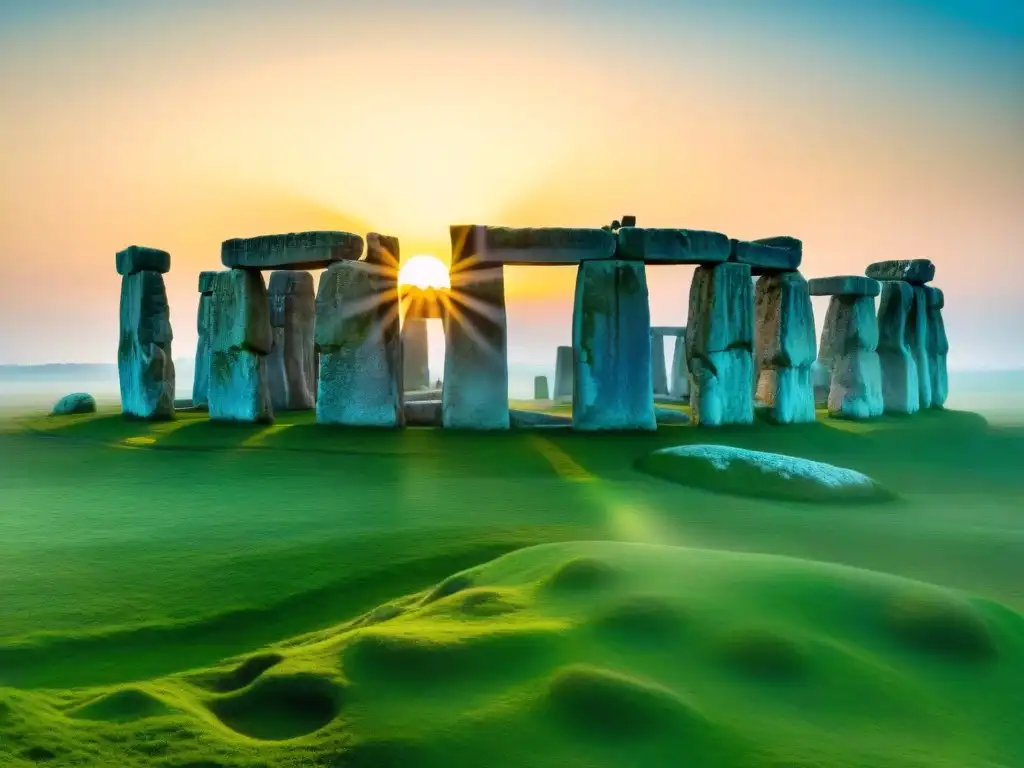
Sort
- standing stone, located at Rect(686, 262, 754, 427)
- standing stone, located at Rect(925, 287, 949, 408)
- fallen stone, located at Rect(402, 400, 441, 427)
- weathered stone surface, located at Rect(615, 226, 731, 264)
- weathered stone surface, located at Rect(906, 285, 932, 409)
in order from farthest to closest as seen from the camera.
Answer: standing stone, located at Rect(925, 287, 949, 408) < weathered stone surface, located at Rect(906, 285, 932, 409) < fallen stone, located at Rect(402, 400, 441, 427) < standing stone, located at Rect(686, 262, 754, 427) < weathered stone surface, located at Rect(615, 226, 731, 264)

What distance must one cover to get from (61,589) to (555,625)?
10.4 feet

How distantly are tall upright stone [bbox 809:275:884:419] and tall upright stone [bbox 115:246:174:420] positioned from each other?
1188cm

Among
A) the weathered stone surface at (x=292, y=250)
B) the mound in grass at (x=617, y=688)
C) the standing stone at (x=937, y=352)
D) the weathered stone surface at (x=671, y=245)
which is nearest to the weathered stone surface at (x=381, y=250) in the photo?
the weathered stone surface at (x=292, y=250)

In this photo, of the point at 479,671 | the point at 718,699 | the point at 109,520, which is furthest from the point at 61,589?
the point at 718,699

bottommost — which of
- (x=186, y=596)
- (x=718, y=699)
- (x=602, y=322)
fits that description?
(x=186, y=596)

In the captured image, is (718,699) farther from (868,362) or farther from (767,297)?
(868,362)

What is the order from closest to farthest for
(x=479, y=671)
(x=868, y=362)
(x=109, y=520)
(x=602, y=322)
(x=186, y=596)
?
(x=479, y=671) → (x=186, y=596) → (x=109, y=520) → (x=602, y=322) → (x=868, y=362)

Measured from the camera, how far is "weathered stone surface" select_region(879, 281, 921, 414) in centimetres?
1650

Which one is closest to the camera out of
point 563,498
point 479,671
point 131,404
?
point 479,671

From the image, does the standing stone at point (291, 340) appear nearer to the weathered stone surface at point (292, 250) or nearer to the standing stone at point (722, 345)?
the weathered stone surface at point (292, 250)

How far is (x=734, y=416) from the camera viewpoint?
12.8 metres

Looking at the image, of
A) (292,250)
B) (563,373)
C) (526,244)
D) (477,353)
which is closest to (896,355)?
(526,244)

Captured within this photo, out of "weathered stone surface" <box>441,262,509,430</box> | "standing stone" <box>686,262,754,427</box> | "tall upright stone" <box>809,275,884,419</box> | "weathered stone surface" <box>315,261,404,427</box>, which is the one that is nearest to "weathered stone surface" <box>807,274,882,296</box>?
"tall upright stone" <box>809,275,884,419</box>

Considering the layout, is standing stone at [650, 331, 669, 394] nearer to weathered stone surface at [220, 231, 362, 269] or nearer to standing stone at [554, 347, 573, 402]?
standing stone at [554, 347, 573, 402]
